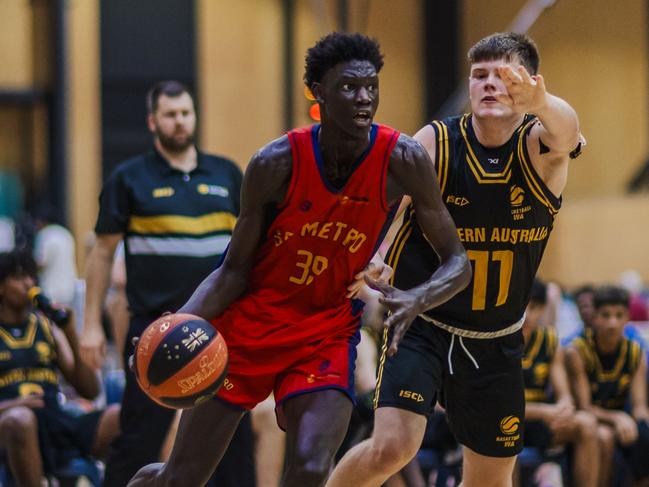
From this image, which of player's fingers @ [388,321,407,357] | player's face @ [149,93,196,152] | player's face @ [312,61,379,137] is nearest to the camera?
player's fingers @ [388,321,407,357]

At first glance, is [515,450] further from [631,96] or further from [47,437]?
[631,96]

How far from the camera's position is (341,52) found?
194 inches

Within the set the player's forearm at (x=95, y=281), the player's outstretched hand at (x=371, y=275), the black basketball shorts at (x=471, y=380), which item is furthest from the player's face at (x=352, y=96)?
the player's forearm at (x=95, y=281)

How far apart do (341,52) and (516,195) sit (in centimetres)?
115

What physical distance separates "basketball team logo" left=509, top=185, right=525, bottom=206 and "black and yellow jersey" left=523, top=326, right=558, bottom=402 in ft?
10.4

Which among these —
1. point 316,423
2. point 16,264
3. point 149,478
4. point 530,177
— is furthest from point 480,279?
point 16,264

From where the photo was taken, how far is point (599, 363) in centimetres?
872

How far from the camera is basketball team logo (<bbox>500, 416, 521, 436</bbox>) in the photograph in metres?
5.70

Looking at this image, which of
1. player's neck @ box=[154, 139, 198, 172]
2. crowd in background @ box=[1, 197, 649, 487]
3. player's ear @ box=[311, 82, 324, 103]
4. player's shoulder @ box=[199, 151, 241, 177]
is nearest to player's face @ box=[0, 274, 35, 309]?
crowd in background @ box=[1, 197, 649, 487]

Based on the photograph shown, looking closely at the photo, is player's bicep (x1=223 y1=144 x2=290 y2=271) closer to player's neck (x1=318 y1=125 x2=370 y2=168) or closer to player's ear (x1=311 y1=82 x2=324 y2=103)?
player's neck (x1=318 y1=125 x2=370 y2=168)

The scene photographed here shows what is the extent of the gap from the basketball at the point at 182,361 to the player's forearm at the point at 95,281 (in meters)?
2.44

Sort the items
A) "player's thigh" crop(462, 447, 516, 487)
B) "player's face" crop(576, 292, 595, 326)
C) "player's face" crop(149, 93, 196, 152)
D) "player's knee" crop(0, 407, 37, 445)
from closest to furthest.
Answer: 1. "player's thigh" crop(462, 447, 516, 487)
2. "player's face" crop(149, 93, 196, 152)
3. "player's knee" crop(0, 407, 37, 445)
4. "player's face" crop(576, 292, 595, 326)

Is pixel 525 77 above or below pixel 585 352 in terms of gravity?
above

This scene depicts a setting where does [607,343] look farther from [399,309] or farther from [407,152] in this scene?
[399,309]
